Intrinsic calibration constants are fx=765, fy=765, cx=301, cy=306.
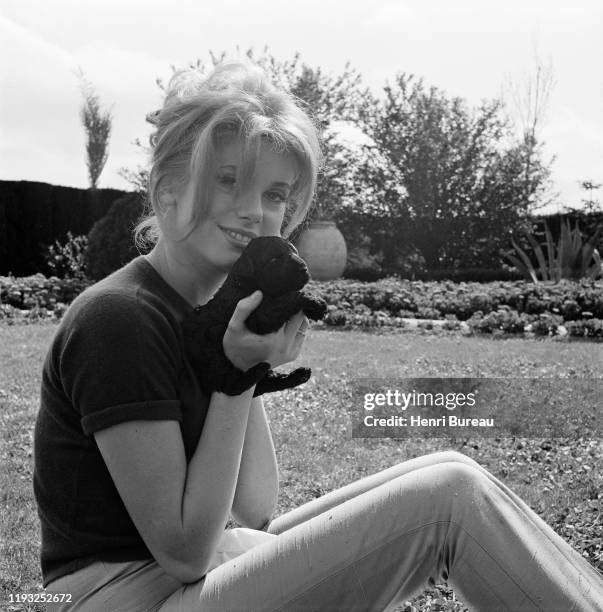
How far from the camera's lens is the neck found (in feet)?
5.79

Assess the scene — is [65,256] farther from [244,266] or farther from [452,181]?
[244,266]

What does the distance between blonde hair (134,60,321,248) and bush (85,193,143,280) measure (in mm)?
11217

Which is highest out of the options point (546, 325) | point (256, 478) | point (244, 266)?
point (244, 266)

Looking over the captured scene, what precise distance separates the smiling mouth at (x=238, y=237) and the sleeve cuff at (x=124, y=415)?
451 mm

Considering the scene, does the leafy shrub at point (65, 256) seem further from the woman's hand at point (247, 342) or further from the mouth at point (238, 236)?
the woman's hand at point (247, 342)

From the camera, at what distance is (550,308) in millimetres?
10164

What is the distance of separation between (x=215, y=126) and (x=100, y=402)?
2.12ft

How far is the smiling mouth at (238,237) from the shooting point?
5.71 feet

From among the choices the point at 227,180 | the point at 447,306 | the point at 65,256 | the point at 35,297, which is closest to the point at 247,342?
the point at 227,180

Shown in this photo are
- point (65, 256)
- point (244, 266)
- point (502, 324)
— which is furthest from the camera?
point (65, 256)

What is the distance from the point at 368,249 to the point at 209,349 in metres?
18.8

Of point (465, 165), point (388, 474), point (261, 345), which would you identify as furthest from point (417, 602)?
point (465, 165)

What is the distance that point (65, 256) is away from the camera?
16.7m

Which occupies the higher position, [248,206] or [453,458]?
[248,206]
